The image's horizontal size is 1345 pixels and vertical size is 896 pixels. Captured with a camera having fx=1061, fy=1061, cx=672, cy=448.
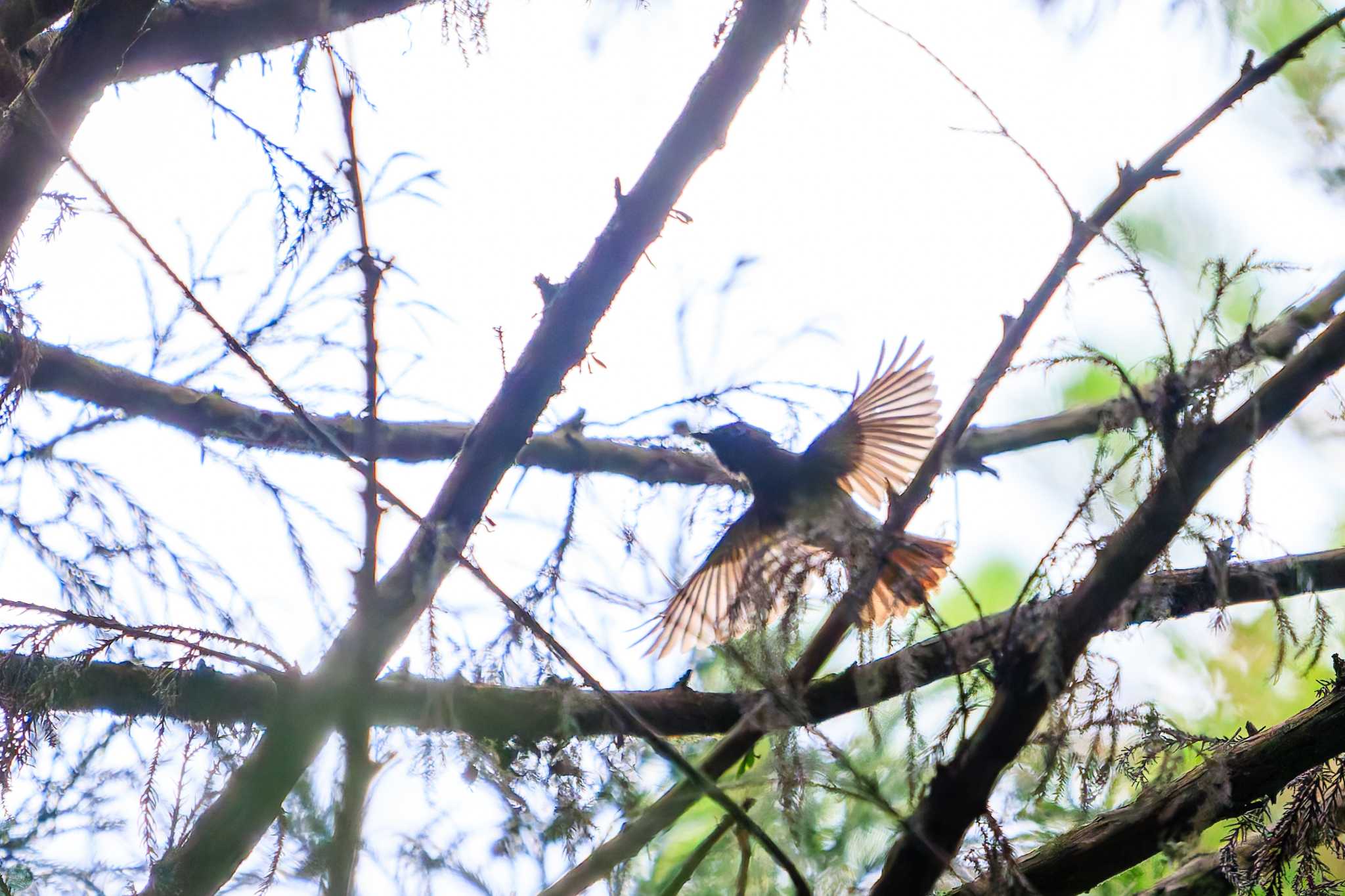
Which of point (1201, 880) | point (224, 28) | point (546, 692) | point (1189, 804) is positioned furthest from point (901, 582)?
point (224, 28)

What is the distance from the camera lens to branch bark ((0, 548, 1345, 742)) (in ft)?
6.19

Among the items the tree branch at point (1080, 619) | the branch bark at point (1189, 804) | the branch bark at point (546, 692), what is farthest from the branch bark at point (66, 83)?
the branch bark at point (1189, 804)

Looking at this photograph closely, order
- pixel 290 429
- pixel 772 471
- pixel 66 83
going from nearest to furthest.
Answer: pixel 66 83, pixel 290 429, pixel 772 471

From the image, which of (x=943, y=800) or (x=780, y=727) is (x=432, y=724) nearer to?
(x=780, y=727)

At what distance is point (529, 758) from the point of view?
2.28m

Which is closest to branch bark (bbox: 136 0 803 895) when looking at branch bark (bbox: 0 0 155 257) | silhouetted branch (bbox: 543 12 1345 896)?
silhouetted branch (bbox: 543 12 1345 896)

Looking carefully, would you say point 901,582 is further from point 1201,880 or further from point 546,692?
point 546,692

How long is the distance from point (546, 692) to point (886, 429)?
64.1 inches

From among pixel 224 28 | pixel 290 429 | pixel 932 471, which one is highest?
pixel 224 28

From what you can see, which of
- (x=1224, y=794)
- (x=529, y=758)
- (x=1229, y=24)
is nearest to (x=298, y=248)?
(x=529, y=758)

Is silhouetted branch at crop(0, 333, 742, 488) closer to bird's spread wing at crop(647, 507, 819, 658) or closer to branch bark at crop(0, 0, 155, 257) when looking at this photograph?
bird's spread wing at crop(647, 507, 819, 658)

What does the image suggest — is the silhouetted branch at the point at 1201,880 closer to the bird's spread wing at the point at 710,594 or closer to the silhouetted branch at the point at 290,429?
the bird's spread wing at the point at 710,594

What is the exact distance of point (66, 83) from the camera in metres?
2.12

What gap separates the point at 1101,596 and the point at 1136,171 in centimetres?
63
